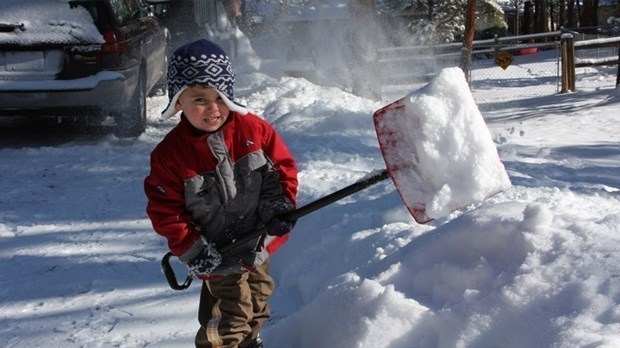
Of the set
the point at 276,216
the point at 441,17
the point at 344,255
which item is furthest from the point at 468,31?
the point at 441,17

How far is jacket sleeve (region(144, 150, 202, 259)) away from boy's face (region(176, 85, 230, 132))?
179mm

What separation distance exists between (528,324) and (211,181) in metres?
1.18

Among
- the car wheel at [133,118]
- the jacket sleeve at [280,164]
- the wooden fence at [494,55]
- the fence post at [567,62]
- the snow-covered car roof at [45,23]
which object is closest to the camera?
the jacket sleeve at [280,164]

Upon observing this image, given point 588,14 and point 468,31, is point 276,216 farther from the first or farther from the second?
point 588,14

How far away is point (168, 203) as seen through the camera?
8.40 ft

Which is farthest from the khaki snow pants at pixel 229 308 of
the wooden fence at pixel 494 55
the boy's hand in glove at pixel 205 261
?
the wooden fence at pixel 494 55

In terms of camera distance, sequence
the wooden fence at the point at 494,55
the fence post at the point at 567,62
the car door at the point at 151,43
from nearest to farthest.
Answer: the car door at the point at 151,43 → the fence post at the point at 567,62 → the wooden fence at the point at 494,55

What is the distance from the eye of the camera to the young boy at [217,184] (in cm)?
256

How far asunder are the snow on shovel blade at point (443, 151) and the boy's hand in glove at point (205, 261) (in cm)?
70

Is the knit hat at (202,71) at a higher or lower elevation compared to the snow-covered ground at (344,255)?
higher

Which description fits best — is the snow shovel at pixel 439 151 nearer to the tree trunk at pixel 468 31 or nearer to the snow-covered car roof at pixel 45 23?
the snow-covered car roof at pixel 45 23

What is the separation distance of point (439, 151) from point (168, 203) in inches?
38.0

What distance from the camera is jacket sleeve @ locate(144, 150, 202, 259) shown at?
2.55 metres

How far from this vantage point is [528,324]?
2.29m
